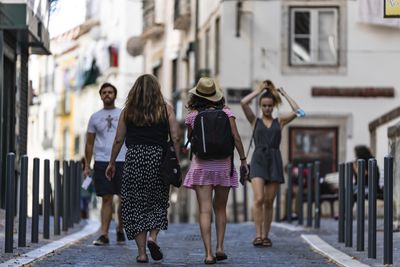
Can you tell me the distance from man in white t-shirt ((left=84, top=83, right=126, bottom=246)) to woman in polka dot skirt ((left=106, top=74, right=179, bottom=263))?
7.91ft

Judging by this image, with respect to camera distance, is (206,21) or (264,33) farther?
(206,21)

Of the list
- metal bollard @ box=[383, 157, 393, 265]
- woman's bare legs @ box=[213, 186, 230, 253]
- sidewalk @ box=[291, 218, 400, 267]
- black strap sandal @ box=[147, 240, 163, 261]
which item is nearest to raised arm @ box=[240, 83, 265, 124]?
sidewalk @ box=[291, 218, 400, 267]

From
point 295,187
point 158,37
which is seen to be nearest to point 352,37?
point 295,187

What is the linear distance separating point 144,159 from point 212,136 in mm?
653

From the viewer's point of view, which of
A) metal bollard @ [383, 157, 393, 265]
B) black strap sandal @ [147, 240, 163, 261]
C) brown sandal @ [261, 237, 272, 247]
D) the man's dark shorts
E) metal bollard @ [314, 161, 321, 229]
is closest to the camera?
metal bollard @ [383, 157, 393, 265]

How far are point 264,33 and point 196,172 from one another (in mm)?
22593

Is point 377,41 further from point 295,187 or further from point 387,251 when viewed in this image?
point 387,251

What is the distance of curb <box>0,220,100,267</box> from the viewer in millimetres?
11552

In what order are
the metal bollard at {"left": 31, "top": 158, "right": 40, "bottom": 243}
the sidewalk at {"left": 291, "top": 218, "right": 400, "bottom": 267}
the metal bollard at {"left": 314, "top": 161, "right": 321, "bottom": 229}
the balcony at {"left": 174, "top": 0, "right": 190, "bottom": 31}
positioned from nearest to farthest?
the sidewalk at {"left": 291, "top": 218, "right": 400, "bottom": 267} < the metal bollard at {"left": 31, "top": 158, "right": 40, "bottom": 243} < the metal bollard at {"left": 314, "top": 161, "right": 321, "bottom": 229} < the balcony at {"left": 174, "top": 0, "right": 190, "bottom": 31}

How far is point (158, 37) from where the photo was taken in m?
49.3

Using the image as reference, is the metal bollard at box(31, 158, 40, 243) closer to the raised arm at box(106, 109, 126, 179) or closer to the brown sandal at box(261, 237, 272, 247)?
the raised arm at box(106, 109, 126, 179)

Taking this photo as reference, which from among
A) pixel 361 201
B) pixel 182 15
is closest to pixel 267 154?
pixel 361 201

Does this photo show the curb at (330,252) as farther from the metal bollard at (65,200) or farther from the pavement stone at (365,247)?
the metal bollard at (65,200)

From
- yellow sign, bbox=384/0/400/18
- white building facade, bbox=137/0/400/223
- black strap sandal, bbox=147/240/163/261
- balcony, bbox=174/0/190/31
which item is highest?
balcony, bbox=174/0/190/31
